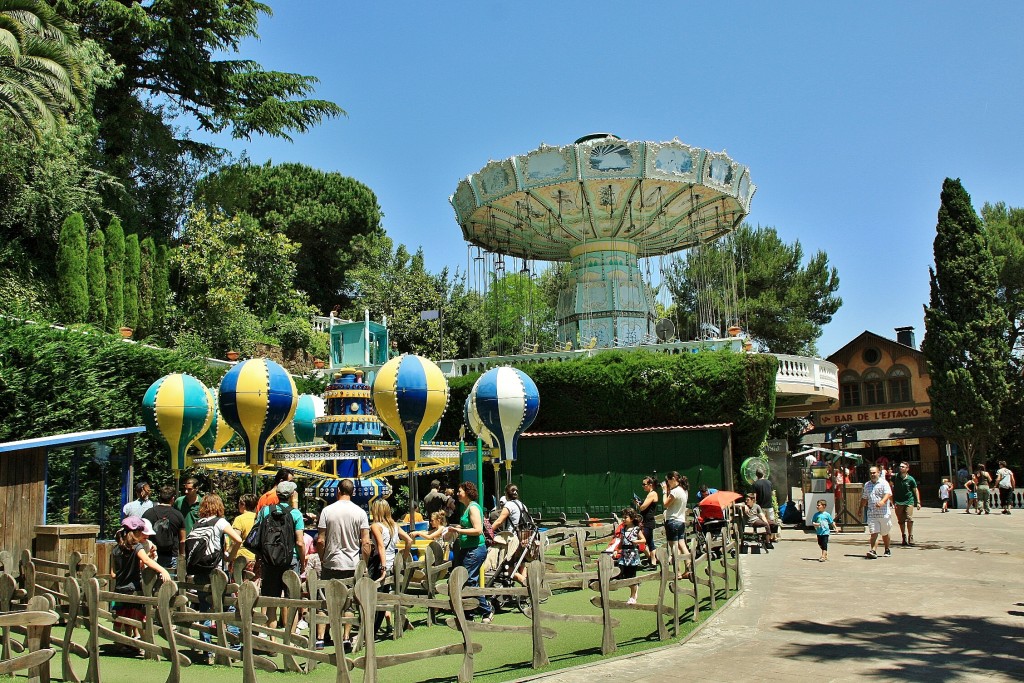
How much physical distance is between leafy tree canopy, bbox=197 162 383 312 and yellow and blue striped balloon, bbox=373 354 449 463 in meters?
33.0

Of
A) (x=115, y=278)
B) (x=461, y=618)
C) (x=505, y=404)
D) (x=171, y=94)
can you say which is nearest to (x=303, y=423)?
(x=505, y=404)

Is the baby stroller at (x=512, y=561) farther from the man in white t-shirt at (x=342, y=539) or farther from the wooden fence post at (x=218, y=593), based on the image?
the wooden fence post at (x=218, y=593)

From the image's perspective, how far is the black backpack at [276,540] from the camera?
27.1 feet

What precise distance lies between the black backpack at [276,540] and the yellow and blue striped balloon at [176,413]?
6945 millimetres

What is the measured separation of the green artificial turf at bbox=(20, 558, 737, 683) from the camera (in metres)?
7.43

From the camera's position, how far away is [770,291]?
44719 millimetres

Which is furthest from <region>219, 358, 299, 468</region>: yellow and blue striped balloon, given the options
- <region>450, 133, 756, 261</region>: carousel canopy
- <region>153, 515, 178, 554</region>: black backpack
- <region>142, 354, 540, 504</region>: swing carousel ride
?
<region>450, 133, 756, 261</region>: carousel canopy

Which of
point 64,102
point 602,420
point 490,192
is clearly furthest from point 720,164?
point 64,102

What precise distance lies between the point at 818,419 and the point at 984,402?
46.1ft

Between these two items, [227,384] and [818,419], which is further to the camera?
[818,419]

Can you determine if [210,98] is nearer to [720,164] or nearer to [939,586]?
[720,164]

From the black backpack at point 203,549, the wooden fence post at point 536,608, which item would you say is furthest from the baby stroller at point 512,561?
the black backpack at point 203,549

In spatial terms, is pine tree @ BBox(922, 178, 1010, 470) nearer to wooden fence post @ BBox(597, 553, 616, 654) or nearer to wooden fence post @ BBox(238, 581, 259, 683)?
wooden fence post @ BBox(597, 553, 616, 654)

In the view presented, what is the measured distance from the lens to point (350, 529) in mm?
8688
